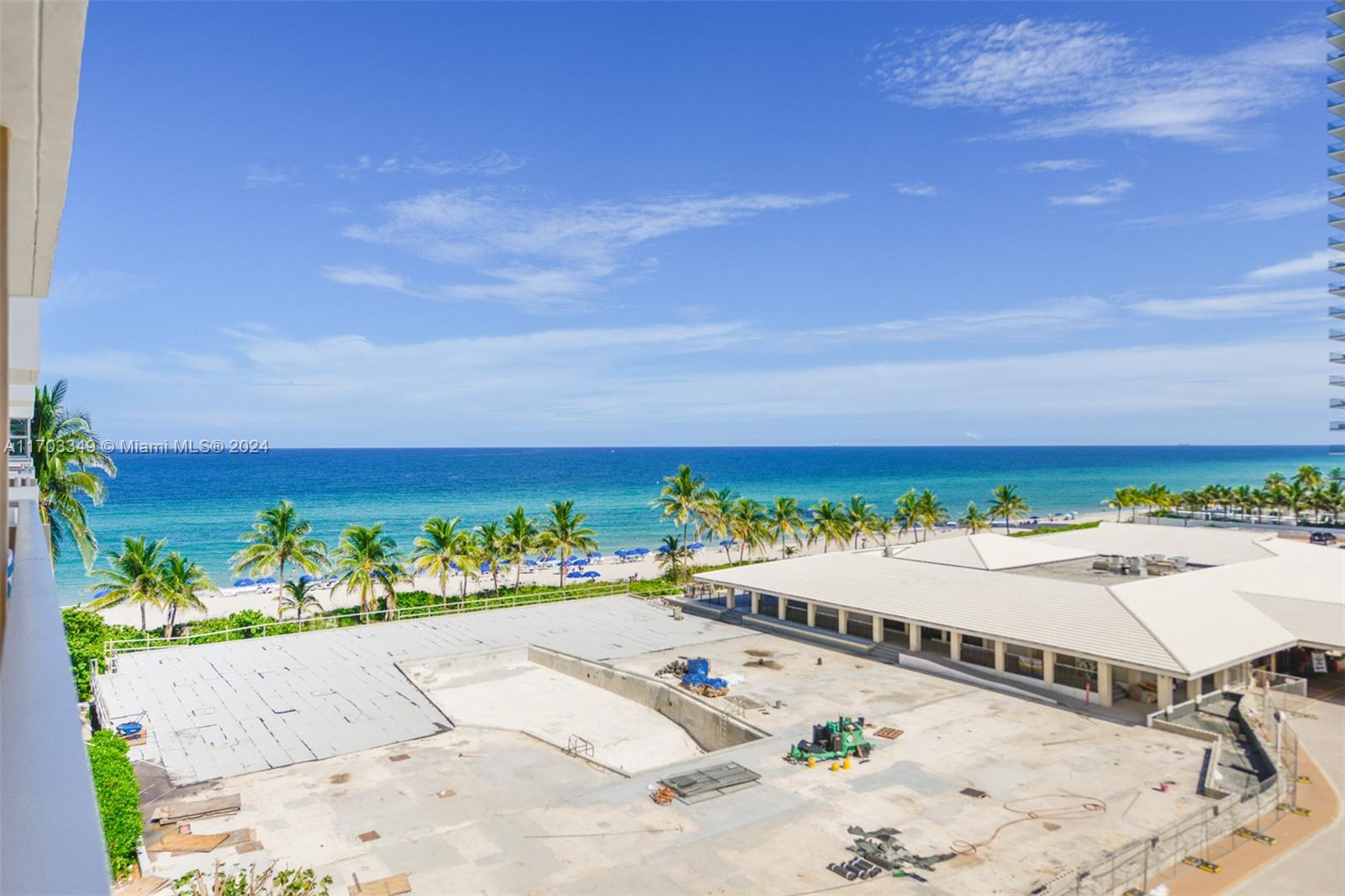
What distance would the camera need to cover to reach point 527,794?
71.5 feet

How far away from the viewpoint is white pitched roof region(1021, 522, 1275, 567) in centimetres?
4419

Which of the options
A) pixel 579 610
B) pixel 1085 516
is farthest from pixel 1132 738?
pixel 1085 516

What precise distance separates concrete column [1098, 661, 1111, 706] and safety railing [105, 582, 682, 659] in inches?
979

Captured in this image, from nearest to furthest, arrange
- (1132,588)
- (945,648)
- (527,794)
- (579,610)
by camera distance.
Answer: (527,794)
(1132,588)
(945,648)
(579,610)

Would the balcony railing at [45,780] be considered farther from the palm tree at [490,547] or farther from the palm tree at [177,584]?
the palm tree at [490,547]

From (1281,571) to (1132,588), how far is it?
11.9m

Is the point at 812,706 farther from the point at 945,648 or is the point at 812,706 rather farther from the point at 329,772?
the point at 329,772

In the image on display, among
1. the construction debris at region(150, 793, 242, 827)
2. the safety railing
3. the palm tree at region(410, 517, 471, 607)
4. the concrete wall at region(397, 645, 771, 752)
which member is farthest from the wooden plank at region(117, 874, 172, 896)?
the palm tree at region(410, 517, 471, 607)

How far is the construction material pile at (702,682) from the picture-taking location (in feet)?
96.8

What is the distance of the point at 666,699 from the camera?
30.3 meters

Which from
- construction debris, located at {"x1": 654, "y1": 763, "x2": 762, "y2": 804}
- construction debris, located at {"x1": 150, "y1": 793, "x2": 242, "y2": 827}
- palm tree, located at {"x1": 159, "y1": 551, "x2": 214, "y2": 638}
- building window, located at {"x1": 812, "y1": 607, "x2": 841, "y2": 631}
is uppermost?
palm tree, located at {"x1": 159, "y1": 551, "x2": 214, "y2": 638}

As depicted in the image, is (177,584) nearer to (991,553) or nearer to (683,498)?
(683,498)

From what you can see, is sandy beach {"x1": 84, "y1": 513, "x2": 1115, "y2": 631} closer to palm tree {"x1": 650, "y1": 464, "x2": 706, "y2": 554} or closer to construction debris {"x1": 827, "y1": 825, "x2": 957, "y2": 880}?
palm tree {"x1": 650, "y1": 464, "x2": 706, "y2": 554}

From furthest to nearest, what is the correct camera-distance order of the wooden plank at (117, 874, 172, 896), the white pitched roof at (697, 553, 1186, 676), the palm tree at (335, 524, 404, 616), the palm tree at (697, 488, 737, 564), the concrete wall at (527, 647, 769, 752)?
1. the palm tree at (697, 488, 737, 564)
2. the palm tree at (335, 524, 404, 616)
3. the white pitched roof at (697, 553, 1186, 676)
4. the concrete wall at (527, 647, 769, 752)
5. the wooden plank at (117, 874, 172, 896)
